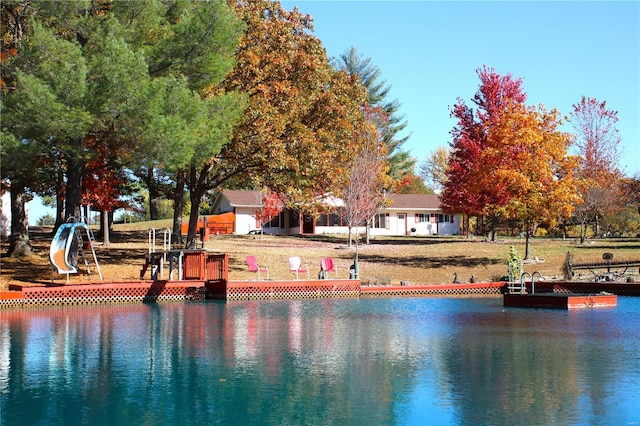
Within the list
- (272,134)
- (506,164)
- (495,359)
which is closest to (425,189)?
(506,164)

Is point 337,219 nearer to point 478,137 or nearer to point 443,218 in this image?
point 443,218

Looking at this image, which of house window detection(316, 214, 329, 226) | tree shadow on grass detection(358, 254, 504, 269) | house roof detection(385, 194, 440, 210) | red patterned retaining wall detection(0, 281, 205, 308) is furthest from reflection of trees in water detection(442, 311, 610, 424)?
house roof detection(385, 194, 440, 210)

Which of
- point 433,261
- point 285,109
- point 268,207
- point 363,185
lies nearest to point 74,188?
point 285,109

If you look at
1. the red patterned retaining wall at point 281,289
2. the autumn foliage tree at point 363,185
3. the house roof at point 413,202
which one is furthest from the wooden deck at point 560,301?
the house roof at point 413,202

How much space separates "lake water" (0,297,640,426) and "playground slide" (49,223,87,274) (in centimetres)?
294

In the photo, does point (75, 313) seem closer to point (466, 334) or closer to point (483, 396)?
point (466, 334)

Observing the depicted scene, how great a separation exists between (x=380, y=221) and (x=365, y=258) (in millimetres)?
25438

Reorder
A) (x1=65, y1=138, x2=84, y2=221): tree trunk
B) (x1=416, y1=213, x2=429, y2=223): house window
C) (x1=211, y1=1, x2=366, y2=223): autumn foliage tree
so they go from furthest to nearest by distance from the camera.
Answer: (x1=416, y1=213, x2=429, y2=223): house window
(x1=211, y1=1, x2=366, y2=223): autumn foliage tree
(x1=65, y1=138, x2=84, y2=221): tree trunk

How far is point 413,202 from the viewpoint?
67.9 meters

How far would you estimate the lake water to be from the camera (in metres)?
10.9

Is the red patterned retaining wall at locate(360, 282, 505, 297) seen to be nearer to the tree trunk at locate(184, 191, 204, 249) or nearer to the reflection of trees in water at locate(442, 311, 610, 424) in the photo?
the tree trunk at locate(184, 191, 204, 249)

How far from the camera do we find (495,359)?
15117 millimetres

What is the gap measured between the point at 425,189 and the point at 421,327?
6562 cm

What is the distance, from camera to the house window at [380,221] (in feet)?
214
